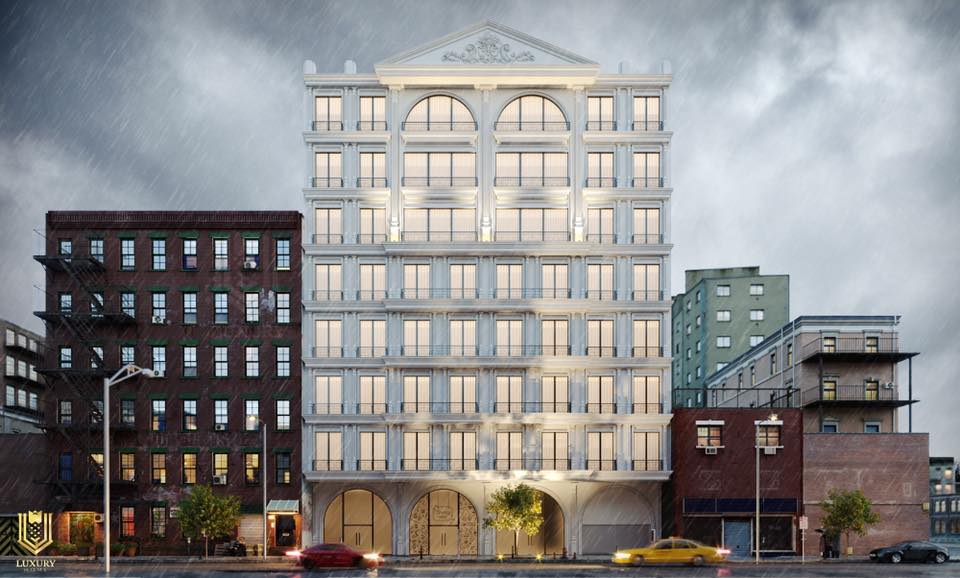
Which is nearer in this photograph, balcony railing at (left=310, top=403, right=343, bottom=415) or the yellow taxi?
the yellow taxi

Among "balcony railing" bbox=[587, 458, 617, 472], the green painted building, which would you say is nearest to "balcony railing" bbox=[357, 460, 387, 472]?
"balcony railing" bbox=[587, 458, 617, 472]

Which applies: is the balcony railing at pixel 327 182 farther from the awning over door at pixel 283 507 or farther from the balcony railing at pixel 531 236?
the awning over door at pixel 283 507

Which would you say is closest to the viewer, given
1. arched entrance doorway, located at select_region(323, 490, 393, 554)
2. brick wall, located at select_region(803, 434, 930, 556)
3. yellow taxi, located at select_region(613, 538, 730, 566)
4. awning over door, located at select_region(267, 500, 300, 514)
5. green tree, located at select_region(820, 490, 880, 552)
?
yellow taxi, located at select_region(613, 538, 730, 566)

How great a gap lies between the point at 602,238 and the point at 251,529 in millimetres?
29847

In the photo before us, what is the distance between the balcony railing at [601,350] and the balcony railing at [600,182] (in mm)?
10721

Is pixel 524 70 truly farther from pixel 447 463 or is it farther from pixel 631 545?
pixel 631 545

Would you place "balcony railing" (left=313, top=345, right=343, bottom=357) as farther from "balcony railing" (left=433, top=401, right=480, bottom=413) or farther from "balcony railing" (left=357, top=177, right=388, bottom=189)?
"balcony railing" (left=357, top=177, right=388, bottom=189)

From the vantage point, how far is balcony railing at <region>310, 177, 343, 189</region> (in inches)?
2623

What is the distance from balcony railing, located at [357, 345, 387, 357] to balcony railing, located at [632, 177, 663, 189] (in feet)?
66.0

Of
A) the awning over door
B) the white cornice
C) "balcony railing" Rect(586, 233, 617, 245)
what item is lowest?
the awning over door

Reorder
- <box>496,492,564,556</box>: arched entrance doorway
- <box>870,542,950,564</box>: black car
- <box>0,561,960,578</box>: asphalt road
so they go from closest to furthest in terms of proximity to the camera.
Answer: <box>0,561,960,578</box>: asphalt road, <box>870,542,950,564</box>: black car, <box>496,492,564,556</box>: arched entrance doorway

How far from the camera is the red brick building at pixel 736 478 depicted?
63.2 meters

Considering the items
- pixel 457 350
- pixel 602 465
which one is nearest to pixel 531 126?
pixel 457 350

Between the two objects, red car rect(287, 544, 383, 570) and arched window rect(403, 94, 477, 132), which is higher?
arched window rect(403, 94, 477, 132)
